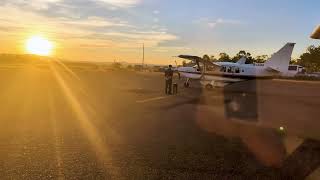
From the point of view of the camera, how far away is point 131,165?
27.0 feet

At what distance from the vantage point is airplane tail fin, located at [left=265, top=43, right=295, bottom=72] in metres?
44.6

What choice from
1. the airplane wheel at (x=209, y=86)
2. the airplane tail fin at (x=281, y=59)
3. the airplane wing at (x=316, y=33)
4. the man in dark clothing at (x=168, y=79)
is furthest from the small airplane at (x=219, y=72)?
the airplane wing at (x=316, y=33)

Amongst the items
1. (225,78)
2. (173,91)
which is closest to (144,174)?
(173,91)

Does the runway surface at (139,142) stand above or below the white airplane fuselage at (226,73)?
below

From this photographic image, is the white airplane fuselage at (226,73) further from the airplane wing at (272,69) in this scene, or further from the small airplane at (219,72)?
the airplane wing at (272,69)

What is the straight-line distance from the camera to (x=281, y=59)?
45.5 metres

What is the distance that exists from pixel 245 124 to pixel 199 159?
581cm

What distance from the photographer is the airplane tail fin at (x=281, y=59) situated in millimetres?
44559

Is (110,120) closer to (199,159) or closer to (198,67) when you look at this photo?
(199,159)

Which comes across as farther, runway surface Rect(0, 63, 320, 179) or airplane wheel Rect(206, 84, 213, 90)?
airplane wheel Rect(206, 84, 213, 90)

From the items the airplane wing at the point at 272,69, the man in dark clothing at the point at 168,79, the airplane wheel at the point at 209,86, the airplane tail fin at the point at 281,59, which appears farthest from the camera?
the airplane tail fin at the point at 281,59

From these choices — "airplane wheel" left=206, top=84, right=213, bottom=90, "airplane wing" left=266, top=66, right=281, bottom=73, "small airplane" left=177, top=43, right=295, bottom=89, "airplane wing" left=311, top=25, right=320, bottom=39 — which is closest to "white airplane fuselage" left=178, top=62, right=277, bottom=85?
"small airplane" left=177, top=43, right=295, bottom=89

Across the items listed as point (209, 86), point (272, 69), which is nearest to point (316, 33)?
point (209, 86)

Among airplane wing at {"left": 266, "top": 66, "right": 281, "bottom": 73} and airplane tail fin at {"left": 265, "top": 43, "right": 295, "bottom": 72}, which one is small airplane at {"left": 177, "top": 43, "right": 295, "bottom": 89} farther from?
airplane tail fin at {"left": 265, "top": 43, "right": 295, "bottom": 72}
